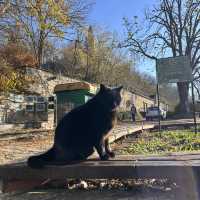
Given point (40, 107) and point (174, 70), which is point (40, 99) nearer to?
point (40, 107)

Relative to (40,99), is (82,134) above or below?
below

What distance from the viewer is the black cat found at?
596 centimetres

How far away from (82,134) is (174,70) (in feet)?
32.8

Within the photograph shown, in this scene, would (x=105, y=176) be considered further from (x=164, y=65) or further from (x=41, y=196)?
(x=164, y=65)

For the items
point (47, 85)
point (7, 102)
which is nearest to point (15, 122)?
point (7, 102)

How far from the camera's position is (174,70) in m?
15.3

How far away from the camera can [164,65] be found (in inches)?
616

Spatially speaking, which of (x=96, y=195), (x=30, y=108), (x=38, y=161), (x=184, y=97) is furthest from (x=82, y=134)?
(x=184, y=97)

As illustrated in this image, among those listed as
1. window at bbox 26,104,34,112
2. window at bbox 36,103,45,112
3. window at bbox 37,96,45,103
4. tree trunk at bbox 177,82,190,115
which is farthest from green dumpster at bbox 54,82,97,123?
tree trunk at bbox 177,82,190,115

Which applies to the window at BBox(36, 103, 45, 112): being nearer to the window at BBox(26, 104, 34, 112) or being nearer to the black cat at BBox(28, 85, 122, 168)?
the window at BBox(26, 104, 34, 112)

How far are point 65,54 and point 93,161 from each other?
3805cm

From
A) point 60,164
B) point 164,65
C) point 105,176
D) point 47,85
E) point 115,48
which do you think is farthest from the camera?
point 115,48

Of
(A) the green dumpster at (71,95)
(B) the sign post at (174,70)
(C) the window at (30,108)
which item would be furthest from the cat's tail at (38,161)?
(C) the window at (30,108)

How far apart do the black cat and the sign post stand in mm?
9392
